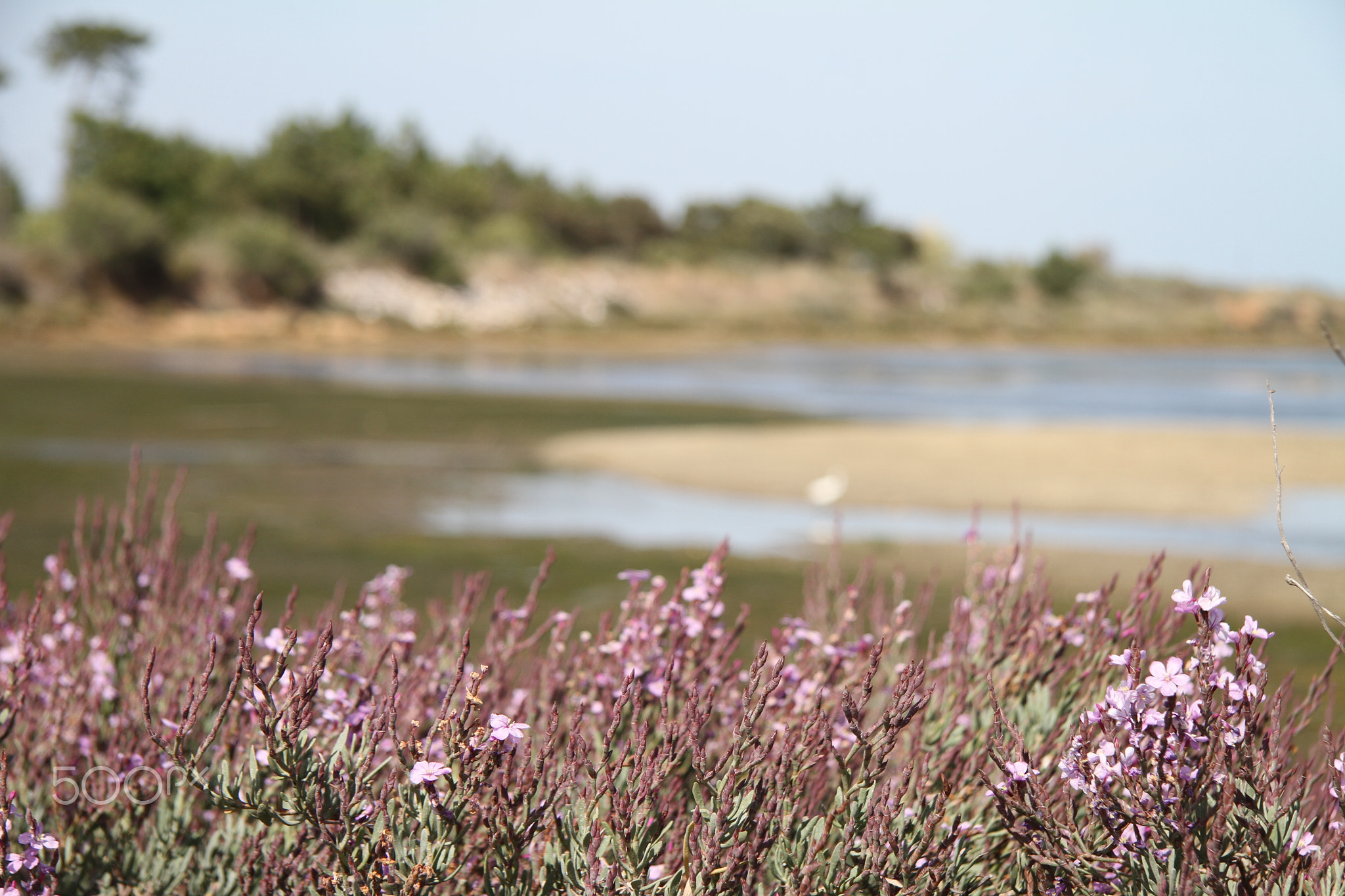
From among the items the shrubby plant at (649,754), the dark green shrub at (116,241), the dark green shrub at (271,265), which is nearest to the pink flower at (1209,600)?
the shrubby plant at (649,754)

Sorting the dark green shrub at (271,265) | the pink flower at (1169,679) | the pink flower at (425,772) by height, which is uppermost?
the dark green shrub at (271,265)

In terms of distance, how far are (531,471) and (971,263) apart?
8088cm

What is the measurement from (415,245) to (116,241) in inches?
576

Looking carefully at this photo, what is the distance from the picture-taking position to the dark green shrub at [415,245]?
6122cm

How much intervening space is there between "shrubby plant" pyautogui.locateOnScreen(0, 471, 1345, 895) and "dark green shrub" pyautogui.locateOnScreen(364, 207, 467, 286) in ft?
194

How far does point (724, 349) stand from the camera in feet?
185

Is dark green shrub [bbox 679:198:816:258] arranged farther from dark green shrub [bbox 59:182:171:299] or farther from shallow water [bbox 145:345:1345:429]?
dark green shrub [bbox 59:182:171:299]

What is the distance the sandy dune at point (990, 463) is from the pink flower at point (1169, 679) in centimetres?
1265

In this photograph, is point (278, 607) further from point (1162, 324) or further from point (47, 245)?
point (1162, 324)

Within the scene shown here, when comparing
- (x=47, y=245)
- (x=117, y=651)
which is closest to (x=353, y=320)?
→ (x=47, y=245)

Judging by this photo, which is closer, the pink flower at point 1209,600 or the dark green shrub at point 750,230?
the pink flower at point 1209,600

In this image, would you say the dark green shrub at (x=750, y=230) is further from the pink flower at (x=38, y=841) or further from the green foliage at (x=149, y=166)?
the pink flower at (x=38, y=841)

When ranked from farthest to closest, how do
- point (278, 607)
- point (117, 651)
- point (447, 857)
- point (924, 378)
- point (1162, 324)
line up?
point (1162, 324), point (924, 378), point (278, 607), point (117, 651), point (447, 857)

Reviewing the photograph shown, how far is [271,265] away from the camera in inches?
2099
